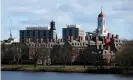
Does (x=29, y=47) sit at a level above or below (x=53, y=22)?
below

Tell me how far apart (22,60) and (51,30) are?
69886 mm

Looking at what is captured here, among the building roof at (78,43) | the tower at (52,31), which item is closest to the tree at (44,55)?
the building roof at (78,43)

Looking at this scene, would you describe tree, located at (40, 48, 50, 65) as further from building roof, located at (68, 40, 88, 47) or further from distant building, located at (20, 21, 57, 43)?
distant building, located at (20, 21, 57, 43)

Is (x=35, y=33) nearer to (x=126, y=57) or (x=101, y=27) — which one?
(x=101, y=27)

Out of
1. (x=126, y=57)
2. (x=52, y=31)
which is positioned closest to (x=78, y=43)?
(x=126, y=57)

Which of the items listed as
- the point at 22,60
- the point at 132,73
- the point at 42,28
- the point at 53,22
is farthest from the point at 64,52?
the point at 42,28

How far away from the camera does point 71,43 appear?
116562 millimetres

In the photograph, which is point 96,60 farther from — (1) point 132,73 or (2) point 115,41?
(1) point 132,73

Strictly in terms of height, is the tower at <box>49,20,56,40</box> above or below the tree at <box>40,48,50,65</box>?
above

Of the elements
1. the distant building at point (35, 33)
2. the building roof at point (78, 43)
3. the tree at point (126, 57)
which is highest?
the distant building at point (35, 33)

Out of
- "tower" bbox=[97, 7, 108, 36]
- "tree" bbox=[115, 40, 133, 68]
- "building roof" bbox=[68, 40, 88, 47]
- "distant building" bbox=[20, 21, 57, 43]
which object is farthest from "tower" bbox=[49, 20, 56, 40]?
"tree" bbox=[115, 40, 133, 68]

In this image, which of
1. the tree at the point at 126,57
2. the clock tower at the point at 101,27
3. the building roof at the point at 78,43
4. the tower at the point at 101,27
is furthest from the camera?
the clock tower at the point at 101,27

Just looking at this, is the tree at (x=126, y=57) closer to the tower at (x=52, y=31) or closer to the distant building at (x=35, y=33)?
the tower at (x=52, y=31)

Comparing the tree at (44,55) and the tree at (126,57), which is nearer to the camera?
the tree at (126,57)
